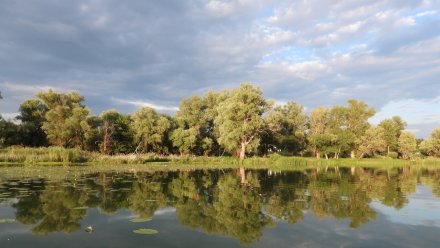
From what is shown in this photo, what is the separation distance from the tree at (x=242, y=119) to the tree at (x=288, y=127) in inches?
116

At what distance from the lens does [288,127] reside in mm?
70562

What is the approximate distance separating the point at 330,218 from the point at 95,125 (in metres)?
45.8

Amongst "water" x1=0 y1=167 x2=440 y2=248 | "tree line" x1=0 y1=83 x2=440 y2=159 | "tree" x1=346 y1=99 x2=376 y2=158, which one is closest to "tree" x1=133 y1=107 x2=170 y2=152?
"tree line" x1=0 y1=83 x2=440 y2=159

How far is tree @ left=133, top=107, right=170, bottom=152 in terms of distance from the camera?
5058 cm

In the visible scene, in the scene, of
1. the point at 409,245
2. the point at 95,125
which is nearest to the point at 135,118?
the point at 95,125

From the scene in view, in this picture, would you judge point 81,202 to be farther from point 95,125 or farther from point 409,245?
point 95,125

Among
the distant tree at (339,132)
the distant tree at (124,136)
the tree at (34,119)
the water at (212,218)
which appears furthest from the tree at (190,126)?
the water at (212,218)

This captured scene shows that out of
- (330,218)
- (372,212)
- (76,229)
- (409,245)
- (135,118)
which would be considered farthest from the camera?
(135,118)

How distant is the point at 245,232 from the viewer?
330 inches

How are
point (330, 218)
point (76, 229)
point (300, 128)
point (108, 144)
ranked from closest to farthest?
point (76, 229) → point (330, 218) → point (108, 144) → point (300, 128)

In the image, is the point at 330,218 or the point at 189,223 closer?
the point at 189,223

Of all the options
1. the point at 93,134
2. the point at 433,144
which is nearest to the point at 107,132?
the point at 93,134

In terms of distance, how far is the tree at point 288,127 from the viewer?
56.4 meters

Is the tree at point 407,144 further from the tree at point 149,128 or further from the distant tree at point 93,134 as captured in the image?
the distant tree at point 93,134
